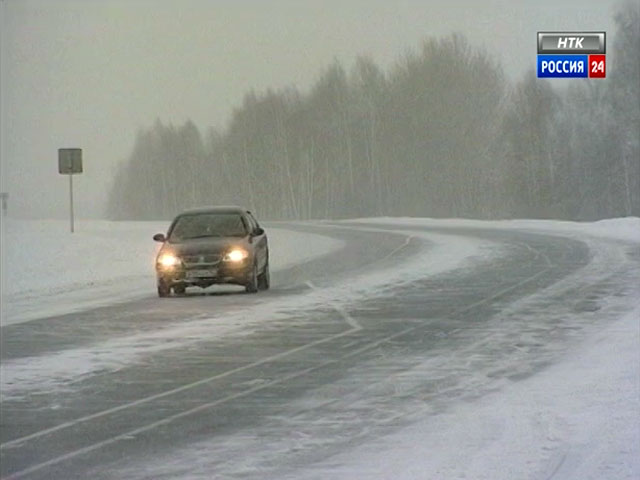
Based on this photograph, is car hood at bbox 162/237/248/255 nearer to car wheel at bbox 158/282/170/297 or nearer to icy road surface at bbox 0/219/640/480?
car wheel at bbox 158/282/170/297

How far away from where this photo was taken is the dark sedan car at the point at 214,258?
20938 millimetres

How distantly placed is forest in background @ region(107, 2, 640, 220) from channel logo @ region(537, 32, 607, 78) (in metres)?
47.8

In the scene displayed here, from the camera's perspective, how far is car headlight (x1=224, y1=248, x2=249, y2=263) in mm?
21000

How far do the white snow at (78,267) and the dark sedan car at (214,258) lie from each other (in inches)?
38.2

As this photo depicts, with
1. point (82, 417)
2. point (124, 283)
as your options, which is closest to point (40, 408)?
point (82, 417)

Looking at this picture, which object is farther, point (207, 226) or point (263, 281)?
point (207, 226)

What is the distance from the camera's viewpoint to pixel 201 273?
20891 mm

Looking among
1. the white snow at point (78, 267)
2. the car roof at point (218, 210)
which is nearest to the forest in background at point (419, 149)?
the white snow at point (78, 267)

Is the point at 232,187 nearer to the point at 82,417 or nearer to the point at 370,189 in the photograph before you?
the point at 370,189

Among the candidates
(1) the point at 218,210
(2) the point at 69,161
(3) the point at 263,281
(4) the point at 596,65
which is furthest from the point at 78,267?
(4) the point at 596,65

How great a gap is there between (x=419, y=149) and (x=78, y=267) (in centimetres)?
6755

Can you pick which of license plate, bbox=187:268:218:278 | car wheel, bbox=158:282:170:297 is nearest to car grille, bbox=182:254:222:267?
license plate, bbox=187:268:218:278

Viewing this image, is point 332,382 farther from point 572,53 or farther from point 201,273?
point 201,273

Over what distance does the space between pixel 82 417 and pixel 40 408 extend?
0.65m
